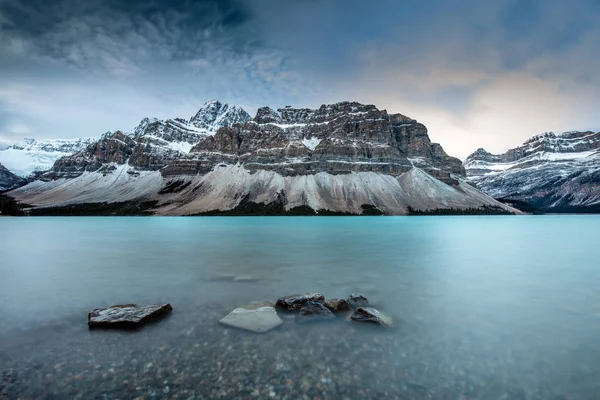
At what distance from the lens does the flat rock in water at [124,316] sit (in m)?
12.8

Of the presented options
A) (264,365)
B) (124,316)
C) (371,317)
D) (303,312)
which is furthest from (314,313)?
(124,316)

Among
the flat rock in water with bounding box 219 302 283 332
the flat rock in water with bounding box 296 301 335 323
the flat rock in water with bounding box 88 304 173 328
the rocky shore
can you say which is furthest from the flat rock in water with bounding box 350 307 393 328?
the flat rock in water with bounding box 88 304 173 328

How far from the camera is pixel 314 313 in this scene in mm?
14453

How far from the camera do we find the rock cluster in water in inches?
523

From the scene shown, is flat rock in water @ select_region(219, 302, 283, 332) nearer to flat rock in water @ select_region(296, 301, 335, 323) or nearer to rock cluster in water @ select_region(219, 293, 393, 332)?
rock cluster in water @ select_region(219, 293, 393, 332)

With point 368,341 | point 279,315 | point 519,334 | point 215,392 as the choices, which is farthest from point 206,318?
point 519,334

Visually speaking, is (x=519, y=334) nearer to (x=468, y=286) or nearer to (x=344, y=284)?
(x=468, y=286)

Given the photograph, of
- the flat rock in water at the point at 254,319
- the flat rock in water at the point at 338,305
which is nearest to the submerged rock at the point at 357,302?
the flat rock in water at the point at 338,305

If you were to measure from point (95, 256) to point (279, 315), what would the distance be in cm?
2858

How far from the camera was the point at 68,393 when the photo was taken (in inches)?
324

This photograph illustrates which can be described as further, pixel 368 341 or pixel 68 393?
pixel 368 341

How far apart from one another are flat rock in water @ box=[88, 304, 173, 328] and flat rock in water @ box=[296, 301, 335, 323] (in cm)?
616

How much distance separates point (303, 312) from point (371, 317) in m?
3.01

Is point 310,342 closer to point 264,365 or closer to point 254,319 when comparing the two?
point 264,365
